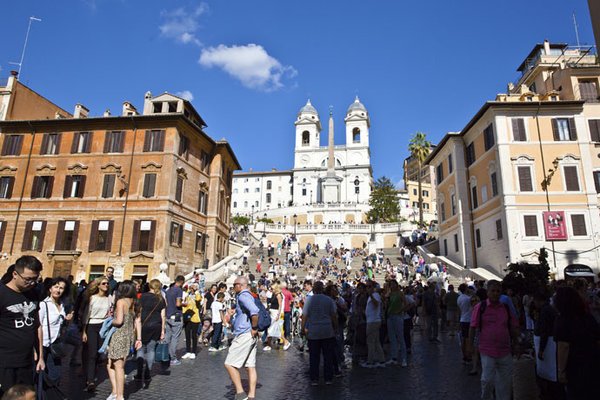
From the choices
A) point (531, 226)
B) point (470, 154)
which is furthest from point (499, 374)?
point (470, 154)

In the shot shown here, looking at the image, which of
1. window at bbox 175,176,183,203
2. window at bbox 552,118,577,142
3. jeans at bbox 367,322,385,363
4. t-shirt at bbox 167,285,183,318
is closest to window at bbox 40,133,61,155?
window at bbox 175,176,183,203

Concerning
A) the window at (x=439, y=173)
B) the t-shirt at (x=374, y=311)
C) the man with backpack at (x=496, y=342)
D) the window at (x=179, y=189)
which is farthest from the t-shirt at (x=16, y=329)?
the window at (x=439, y=173)

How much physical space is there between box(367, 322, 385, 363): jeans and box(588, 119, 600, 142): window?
25860 millimetres

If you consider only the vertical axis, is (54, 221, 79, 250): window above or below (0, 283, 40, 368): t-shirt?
above

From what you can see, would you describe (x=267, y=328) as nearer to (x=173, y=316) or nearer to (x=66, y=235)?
(x=173, y=316)

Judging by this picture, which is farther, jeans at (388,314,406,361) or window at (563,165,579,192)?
window at (563,165,579,192)

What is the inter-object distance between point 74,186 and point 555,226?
101ft

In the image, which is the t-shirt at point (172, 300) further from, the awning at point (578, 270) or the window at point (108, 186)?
the awning at point (578, 270)

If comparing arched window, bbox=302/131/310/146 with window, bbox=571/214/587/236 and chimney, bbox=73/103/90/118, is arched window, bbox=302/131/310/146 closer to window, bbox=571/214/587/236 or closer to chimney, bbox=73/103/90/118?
chimney, bbox=73/103/90/118

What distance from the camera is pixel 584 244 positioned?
25141 millimetres

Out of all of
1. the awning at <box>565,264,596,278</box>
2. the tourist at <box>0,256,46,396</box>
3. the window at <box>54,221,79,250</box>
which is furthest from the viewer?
the window at <box>54,221,79,250</box>

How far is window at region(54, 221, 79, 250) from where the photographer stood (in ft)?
88.4

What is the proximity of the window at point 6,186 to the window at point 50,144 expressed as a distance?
280cm

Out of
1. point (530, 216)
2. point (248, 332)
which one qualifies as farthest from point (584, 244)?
point (248, 332)
